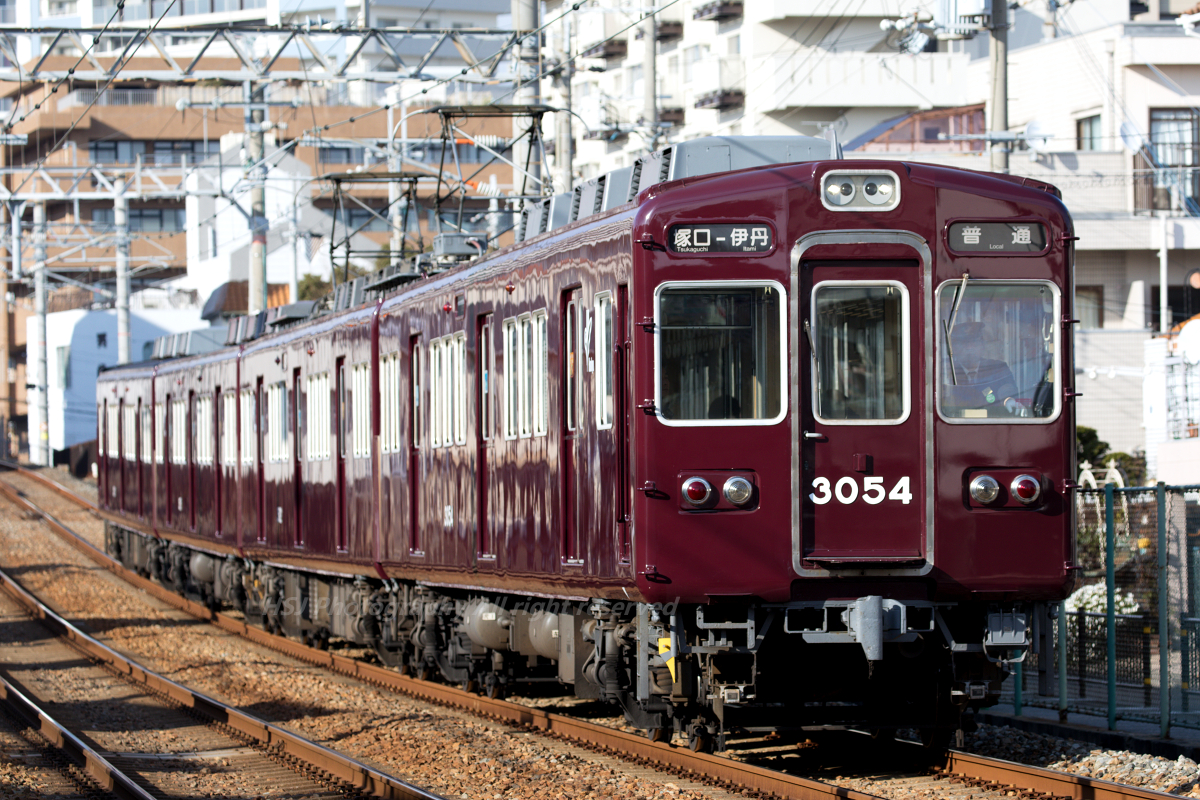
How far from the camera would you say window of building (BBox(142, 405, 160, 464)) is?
998 inches

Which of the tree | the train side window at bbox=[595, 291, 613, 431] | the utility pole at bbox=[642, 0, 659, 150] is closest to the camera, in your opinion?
the train side window at bbox=[595, 291, 613, 431]

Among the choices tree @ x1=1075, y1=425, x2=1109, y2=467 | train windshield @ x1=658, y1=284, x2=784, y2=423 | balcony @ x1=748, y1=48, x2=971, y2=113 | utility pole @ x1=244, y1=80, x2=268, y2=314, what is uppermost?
balcony @ x1=748, y1=48, x2=971, y2=113

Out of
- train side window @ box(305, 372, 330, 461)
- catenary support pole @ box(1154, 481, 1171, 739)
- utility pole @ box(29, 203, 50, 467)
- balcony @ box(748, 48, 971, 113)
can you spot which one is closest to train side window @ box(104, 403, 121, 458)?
train side window @ box(305, 372, 330, 461)

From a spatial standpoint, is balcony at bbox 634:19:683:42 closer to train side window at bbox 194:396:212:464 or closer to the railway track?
train side window at bbox 194:396:212:464

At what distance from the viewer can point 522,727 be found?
38.4ft

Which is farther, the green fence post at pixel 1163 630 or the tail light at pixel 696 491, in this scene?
the green fence post at pixel 1163 630

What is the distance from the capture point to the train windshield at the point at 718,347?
28.7 ft

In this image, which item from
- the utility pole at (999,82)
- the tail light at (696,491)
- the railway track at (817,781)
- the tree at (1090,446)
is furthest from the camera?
the tree at (1090,446)

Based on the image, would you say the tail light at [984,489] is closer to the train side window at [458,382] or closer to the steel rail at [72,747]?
the train side window at [458,382]

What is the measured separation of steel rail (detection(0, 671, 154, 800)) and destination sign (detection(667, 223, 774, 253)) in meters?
4.10

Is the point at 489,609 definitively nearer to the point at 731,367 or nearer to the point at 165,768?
the point at 165,768

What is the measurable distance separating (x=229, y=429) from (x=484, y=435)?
31.3 feet

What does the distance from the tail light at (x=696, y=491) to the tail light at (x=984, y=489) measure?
1333 mm

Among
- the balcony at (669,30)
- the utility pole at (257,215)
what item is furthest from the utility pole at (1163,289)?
the balcony at (669,30)
